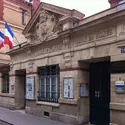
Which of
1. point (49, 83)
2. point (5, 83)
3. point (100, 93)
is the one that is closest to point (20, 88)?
point (5, 83)

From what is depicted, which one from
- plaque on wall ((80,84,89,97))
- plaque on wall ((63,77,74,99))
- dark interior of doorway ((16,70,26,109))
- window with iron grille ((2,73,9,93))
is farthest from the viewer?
window with iron grille ((2,73,9,93))

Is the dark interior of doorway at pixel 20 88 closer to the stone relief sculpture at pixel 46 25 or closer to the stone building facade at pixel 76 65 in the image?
the stone building facade at pixel 76 65

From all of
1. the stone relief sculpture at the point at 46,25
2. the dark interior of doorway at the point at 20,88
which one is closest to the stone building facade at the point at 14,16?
the dark interior of doorway at the point at 20,88

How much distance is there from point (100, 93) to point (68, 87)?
1.52 meters

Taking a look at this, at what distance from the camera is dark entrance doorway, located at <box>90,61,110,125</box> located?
10.1 metres

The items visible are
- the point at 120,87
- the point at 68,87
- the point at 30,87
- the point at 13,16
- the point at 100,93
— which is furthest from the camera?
the point at 13,16

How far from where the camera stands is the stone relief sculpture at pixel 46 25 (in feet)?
39.8

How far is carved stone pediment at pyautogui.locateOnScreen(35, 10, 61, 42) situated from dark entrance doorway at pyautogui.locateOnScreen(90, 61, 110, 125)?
282cm

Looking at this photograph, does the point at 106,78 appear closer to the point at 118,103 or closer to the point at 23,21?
the point at 118,103

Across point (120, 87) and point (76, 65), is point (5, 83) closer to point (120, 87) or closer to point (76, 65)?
point (76, 65)

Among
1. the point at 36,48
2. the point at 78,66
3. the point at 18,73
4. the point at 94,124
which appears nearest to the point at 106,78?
the point at 78,66

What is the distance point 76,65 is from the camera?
1058cm

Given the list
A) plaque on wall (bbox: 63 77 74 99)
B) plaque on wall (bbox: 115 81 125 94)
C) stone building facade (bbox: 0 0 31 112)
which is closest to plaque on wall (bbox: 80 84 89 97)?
plaque on wall (bbox: 63 77 74 99)

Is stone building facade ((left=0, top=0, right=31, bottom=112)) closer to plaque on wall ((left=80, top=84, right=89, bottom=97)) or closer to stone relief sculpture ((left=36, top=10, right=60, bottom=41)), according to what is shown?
stone relief sculpture ((left=36, top=10, right=60, bottom=41))
